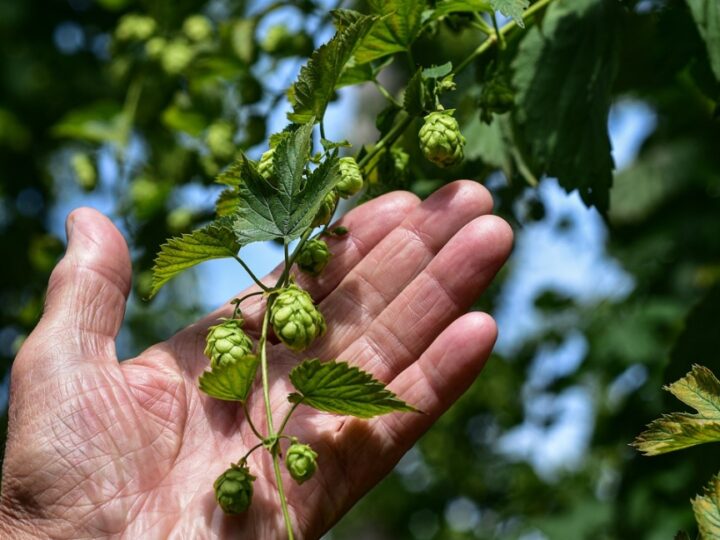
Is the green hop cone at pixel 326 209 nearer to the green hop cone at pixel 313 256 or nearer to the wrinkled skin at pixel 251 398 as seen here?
the green hop cone at pixel 313 256

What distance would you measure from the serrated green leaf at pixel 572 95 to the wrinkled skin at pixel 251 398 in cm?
21

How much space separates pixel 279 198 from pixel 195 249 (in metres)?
0.15

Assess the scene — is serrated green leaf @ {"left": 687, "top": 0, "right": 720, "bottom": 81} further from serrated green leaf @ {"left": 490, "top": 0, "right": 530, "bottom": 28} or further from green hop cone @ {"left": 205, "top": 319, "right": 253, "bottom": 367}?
green hop cone @ {"left": 205, "top": 319, "right": 253, "bottom": 367}

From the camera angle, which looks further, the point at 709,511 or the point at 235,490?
the point at 235,490

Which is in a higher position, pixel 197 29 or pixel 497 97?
pixel 197 29

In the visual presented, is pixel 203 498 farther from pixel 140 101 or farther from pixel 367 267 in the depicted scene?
pixel 140 101

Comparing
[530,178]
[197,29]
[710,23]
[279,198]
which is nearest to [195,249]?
[279,198]

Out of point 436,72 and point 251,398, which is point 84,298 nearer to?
point 251,398

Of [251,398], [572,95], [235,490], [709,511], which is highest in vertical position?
[572,95]

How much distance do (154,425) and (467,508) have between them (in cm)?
364

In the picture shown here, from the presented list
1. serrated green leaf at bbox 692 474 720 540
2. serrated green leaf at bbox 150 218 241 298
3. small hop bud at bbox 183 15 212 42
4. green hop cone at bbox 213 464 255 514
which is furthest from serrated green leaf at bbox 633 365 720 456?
small hop bud at bbox 183 15 212 42

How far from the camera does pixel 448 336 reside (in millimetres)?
1464

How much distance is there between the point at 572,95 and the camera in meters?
1.69

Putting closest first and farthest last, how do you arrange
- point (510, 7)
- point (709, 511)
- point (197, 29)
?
point (709, 511) < point (510, 7) < point (197, 29)
